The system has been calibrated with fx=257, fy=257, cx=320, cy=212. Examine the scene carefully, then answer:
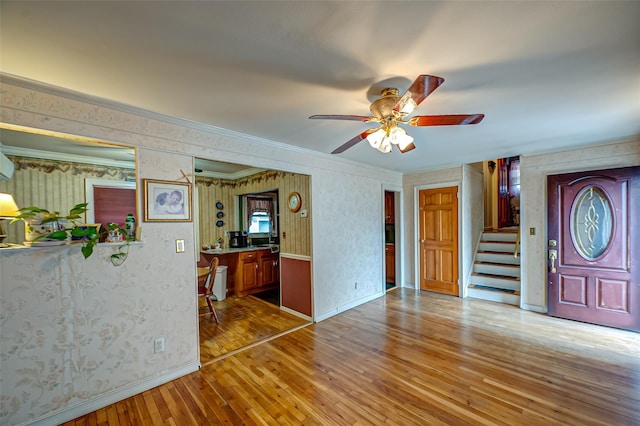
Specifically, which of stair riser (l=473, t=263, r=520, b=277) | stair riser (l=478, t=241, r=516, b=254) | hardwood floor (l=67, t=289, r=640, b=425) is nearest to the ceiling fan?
hardwood floor (l=67, t=289, r=640, b=425)

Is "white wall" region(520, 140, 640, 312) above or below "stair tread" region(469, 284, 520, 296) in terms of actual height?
above

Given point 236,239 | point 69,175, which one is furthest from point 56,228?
point 236,239

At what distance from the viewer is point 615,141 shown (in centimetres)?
329

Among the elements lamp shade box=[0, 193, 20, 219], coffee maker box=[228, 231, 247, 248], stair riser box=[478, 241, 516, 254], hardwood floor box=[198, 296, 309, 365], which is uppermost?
lamp shade box=[0, 193, 20, 219]

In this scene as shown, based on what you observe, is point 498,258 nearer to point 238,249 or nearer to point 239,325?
point 239,325

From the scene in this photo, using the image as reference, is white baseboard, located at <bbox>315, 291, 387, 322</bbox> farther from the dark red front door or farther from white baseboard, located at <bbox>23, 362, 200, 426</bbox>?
the dark red front door

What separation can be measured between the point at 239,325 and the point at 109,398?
62.9 inches

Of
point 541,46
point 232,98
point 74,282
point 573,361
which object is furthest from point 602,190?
point 74,282

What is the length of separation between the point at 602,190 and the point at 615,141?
0.64 m

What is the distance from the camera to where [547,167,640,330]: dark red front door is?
10.3 ft

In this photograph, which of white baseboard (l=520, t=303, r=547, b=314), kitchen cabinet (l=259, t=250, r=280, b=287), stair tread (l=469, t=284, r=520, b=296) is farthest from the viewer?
kitchen cabinet (l=259, t=250, r=280, b=287)

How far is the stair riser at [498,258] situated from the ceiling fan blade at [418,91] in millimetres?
4300

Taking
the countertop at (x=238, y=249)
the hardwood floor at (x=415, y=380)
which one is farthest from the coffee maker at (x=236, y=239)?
the hardwood floor at (x=415, y=380)

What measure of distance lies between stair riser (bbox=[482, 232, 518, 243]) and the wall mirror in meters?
5.96
